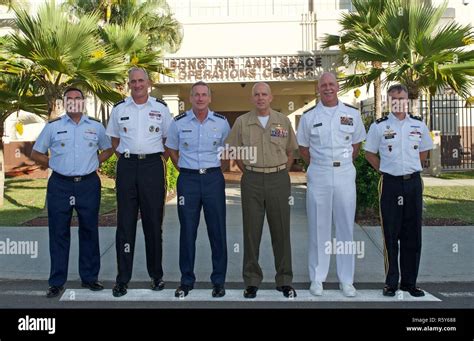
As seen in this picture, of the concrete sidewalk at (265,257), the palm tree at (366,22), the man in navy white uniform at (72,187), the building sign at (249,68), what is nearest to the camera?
the man in navy white uniform at (72,187)

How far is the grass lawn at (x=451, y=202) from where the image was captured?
9891mm

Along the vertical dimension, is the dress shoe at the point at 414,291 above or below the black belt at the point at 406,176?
below

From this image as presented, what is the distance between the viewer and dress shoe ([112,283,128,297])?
5.44m

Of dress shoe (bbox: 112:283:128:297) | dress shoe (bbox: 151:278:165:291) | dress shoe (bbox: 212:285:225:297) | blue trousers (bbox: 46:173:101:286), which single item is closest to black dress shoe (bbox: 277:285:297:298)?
dress shoe (bbox: 212:285:225:297)

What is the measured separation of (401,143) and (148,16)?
1444 centimetres

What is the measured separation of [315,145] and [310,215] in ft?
2.36

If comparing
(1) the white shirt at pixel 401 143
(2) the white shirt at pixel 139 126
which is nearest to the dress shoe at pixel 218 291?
(2) the white shirt at pixel 139 126

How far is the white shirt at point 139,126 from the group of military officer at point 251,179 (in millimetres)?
10

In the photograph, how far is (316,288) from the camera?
5.43 meters

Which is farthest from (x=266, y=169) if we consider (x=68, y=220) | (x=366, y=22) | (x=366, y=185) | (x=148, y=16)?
(x=148, y=16)

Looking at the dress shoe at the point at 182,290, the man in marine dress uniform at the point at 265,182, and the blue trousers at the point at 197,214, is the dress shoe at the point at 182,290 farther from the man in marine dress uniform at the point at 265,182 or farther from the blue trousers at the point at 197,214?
the man in marine dress uniform at the point at 265,182
